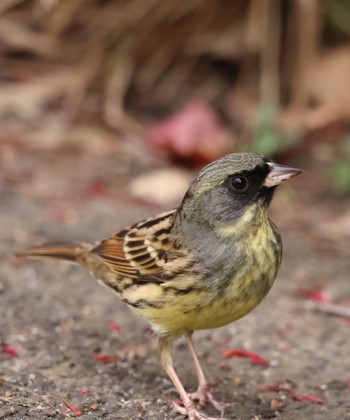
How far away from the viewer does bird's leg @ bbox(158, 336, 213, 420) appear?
3979 millimetres

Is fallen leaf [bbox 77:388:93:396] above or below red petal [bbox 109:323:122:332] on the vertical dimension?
below

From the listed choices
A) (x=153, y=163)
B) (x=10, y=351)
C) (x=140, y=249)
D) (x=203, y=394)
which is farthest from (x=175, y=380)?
(x=153, y=163)

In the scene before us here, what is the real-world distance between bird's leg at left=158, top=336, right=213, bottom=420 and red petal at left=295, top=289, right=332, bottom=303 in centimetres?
139

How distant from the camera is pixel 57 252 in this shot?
4898 millimetres

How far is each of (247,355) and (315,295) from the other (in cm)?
88

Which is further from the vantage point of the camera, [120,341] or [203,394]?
[120,341]

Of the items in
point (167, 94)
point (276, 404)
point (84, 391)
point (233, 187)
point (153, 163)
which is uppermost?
point (167, 94)

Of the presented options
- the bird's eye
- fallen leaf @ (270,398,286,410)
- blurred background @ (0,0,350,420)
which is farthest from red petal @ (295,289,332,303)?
the bird's eye

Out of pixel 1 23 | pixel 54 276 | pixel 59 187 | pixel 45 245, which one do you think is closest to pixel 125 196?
pixel 59 187

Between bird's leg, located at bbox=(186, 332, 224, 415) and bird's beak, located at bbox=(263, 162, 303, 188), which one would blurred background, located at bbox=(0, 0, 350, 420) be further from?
bird's beak, located at bbox=(263, 162, 303, 188)

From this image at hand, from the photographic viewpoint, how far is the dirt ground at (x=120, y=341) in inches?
161

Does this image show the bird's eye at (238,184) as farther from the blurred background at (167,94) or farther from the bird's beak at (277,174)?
the blurred background at (167,94)

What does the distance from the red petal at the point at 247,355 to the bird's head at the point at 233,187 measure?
3.25 ft

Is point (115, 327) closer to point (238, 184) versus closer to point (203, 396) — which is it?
point (203, 396)
